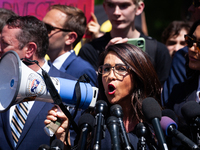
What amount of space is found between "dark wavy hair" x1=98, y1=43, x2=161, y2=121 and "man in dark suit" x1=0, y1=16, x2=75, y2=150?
66cm

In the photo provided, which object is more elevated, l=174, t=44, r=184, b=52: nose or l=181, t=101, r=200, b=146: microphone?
l=181, t=101, r=200, b=146: microphone

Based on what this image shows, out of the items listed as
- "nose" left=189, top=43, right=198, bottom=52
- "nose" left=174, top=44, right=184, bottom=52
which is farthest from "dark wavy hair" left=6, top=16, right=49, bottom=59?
"nose" left=174, top=44, right=184, bottom=52

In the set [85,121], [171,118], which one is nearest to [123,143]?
[85,121]

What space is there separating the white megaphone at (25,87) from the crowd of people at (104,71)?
11 centimetres

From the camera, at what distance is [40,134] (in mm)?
2953

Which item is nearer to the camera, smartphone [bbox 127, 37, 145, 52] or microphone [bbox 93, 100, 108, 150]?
microphone [bbox 93, 100, 108, 150]

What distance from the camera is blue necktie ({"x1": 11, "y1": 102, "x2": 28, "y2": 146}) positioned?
297 cm

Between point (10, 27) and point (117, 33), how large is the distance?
1414 mm

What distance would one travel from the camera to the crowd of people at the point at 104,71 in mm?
2709

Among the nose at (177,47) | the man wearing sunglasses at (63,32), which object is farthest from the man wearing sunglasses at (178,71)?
the man wearing sunglasses at (63,32)

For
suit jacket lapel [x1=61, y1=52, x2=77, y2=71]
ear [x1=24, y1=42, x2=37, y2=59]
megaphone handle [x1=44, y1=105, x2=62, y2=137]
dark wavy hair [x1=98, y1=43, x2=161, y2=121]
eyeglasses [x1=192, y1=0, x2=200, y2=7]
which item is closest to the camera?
megaphone handle [x1=44, y1=105, x2=62, y2=137]

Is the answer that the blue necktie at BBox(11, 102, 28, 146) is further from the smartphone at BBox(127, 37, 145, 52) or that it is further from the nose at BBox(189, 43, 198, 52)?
the nose at BBox(189, 43, 198, 52)

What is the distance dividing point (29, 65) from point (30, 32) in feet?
1.75

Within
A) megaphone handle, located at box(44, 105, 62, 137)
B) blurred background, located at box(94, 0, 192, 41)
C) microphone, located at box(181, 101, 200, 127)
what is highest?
microphone, located at box(181, 101, 200, 127)
